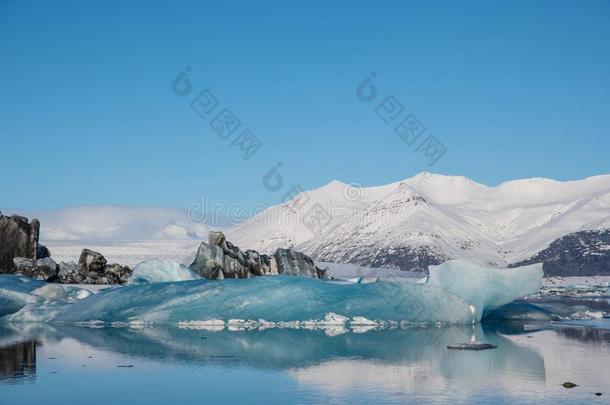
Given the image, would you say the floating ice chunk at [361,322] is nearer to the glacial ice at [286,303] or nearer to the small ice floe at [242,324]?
the glacial ice at [286,303]

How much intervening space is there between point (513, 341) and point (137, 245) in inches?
3408

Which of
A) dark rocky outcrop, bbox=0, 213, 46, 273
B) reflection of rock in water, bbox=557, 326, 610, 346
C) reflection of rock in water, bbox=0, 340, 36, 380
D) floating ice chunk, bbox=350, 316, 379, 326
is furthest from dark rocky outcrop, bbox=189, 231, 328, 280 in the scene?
reflection of rock in water, bbox=0, 340, 36, 380

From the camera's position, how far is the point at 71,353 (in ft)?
54.9

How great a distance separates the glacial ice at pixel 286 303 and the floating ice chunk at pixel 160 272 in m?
5.99

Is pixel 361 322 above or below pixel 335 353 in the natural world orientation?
above

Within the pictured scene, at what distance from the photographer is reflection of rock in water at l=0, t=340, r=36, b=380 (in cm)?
1361

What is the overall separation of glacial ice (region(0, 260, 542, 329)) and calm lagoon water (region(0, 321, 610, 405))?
8.82ft

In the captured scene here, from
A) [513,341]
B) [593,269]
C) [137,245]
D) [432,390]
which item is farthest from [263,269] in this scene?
[593,269]

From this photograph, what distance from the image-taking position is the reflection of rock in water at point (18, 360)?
44.7 feet

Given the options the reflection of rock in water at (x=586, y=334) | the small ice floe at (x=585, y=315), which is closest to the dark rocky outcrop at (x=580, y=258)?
the small ice floe at (x=585, y=315)

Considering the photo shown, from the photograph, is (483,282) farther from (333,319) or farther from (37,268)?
(37,268)

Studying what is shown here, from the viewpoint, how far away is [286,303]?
25031 mm

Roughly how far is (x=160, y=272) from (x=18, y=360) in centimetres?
1751

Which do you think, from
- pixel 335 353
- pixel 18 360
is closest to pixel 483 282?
pixel 335 353
